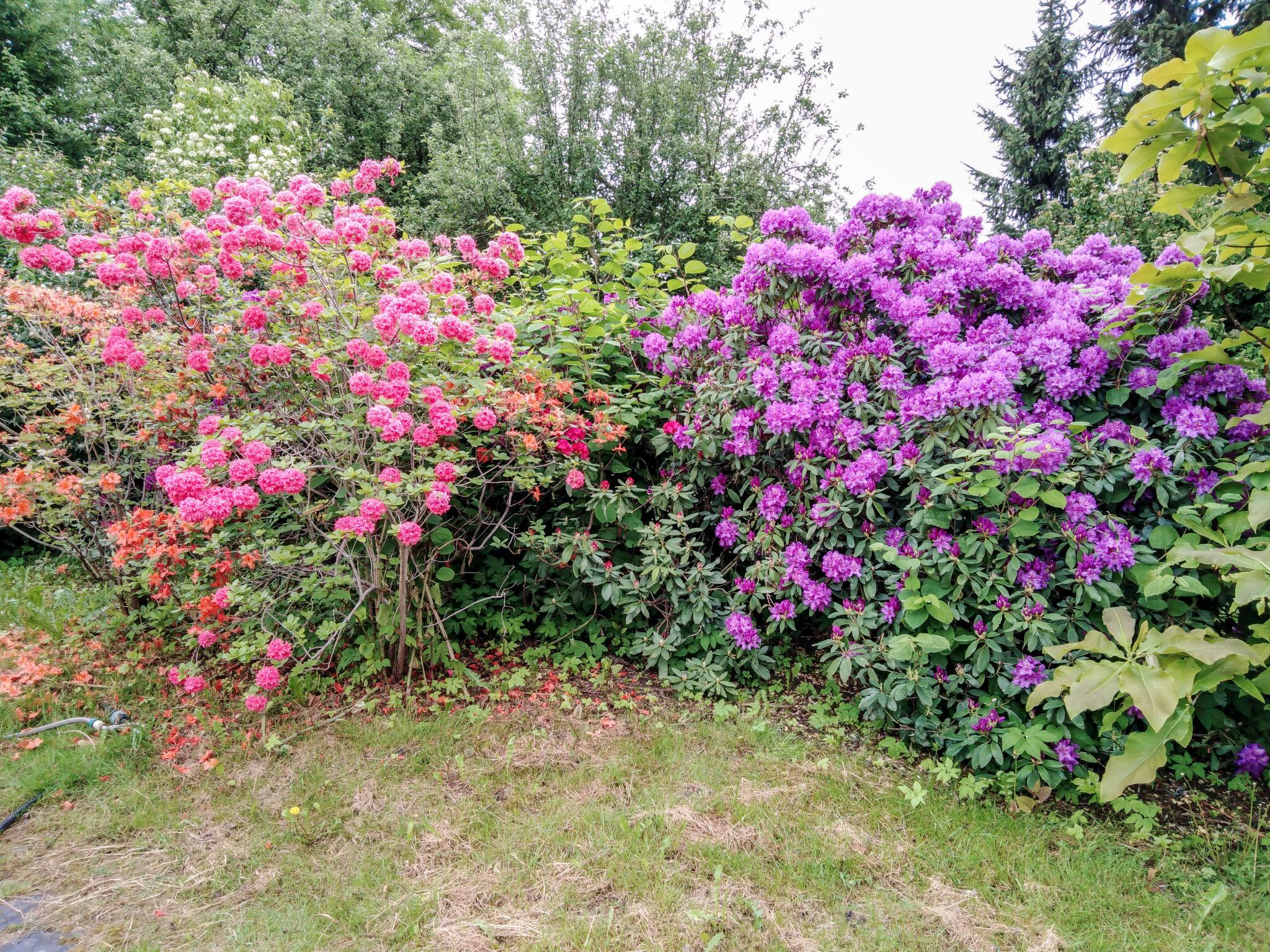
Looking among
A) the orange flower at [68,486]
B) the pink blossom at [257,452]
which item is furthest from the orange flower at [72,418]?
the pink blossom at [257,452]

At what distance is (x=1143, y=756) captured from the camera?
1.62 meters

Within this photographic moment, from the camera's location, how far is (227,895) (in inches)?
Result: 76.3

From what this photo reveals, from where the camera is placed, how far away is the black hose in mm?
2262

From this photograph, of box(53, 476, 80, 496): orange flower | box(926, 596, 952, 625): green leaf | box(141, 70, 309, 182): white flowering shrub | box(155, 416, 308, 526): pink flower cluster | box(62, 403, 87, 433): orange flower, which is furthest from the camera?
box(141, 70, 309, 182): white flowering shrub

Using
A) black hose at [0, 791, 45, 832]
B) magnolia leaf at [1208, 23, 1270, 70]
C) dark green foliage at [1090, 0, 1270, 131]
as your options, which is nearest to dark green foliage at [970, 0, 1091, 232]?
dark green foliage at [1090, 0, 1270, 131]

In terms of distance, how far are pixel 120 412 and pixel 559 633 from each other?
2.44 m

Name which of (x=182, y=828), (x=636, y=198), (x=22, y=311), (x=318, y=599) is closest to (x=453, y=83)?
(x=636, y=198)

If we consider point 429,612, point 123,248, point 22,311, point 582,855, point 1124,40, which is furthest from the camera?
point 1124,40

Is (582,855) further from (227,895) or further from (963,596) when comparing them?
(963,596)

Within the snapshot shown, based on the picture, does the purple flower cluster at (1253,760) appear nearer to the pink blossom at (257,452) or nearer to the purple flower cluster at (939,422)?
the purple flower cluster at (939,422)

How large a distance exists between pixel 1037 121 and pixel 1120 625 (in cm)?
Answer: 1406

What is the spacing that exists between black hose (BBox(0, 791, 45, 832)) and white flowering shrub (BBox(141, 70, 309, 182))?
6324 mm

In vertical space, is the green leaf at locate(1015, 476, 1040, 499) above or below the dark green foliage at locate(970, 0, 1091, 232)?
below

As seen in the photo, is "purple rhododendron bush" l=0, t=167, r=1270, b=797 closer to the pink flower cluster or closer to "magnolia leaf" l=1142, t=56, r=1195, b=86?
the pink flower cluster
